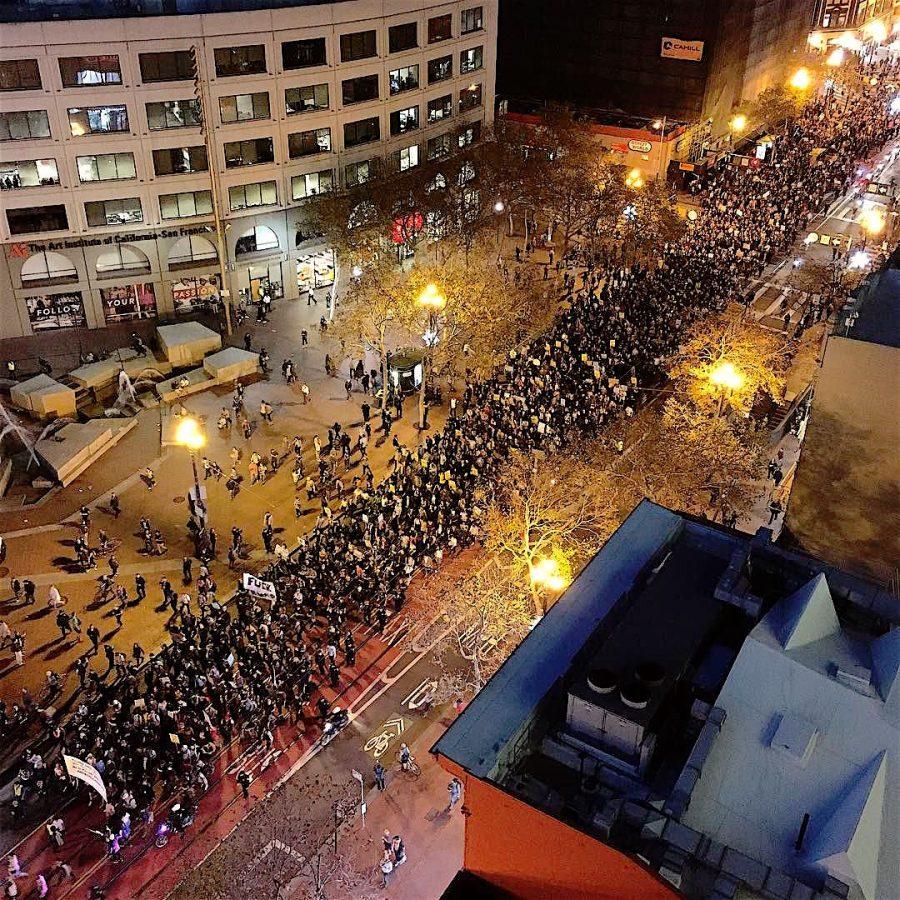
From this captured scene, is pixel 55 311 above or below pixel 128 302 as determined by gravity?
above

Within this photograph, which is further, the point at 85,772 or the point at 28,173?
the point at 28,173

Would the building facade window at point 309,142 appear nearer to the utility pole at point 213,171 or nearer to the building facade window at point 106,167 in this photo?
the utility pole at point 213,171

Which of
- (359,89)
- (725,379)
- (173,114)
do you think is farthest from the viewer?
(359,89)

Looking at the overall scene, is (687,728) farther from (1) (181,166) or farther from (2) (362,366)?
(1) (181,166)

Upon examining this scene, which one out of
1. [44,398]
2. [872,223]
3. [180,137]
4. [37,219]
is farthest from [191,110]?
[872,223]

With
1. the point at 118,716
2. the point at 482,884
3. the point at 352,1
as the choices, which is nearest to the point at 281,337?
the point at 352,1

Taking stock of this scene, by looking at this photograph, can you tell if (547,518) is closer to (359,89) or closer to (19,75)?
(19,75)
